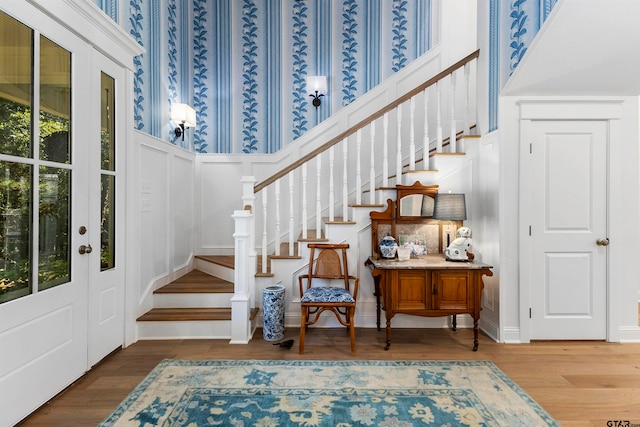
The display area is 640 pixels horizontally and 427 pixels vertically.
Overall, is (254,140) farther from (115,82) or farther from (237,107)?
(115,82)

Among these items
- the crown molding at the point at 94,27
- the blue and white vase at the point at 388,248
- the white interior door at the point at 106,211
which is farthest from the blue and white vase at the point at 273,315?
the crown molding at the point at 94,27

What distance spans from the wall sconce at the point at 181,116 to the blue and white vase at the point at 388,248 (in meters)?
2.66

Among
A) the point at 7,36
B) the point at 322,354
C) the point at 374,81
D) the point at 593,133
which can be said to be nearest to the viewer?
the point at 7,36

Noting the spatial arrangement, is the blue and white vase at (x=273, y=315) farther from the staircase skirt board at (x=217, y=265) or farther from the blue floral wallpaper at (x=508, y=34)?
the blue floral wallpaper at (x=508, y=34)

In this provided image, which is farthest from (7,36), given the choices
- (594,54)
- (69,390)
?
(594,54)

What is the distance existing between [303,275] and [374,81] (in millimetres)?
2755

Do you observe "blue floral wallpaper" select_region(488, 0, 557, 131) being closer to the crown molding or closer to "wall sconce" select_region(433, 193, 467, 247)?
"wall sconce" select_region(433, 193, 467, 247)

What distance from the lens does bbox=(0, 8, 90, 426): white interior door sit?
1.89 meters

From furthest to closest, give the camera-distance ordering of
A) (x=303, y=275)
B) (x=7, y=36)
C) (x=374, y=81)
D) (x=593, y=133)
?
(x=374, y=81)
(x=303, y=275)
(x=593, y=133)
(x=7, y=36)

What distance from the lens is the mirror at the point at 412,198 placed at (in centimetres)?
325

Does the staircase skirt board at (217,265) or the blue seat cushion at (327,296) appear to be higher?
the staircase skirt board at (217,265)

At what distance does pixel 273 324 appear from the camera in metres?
3.06

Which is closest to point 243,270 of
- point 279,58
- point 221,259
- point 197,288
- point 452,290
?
point 197,288

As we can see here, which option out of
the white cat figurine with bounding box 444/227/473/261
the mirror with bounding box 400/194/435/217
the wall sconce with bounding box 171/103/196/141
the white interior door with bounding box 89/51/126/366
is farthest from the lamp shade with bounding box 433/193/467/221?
the wall sconce with bounding box 171/103/196/141
